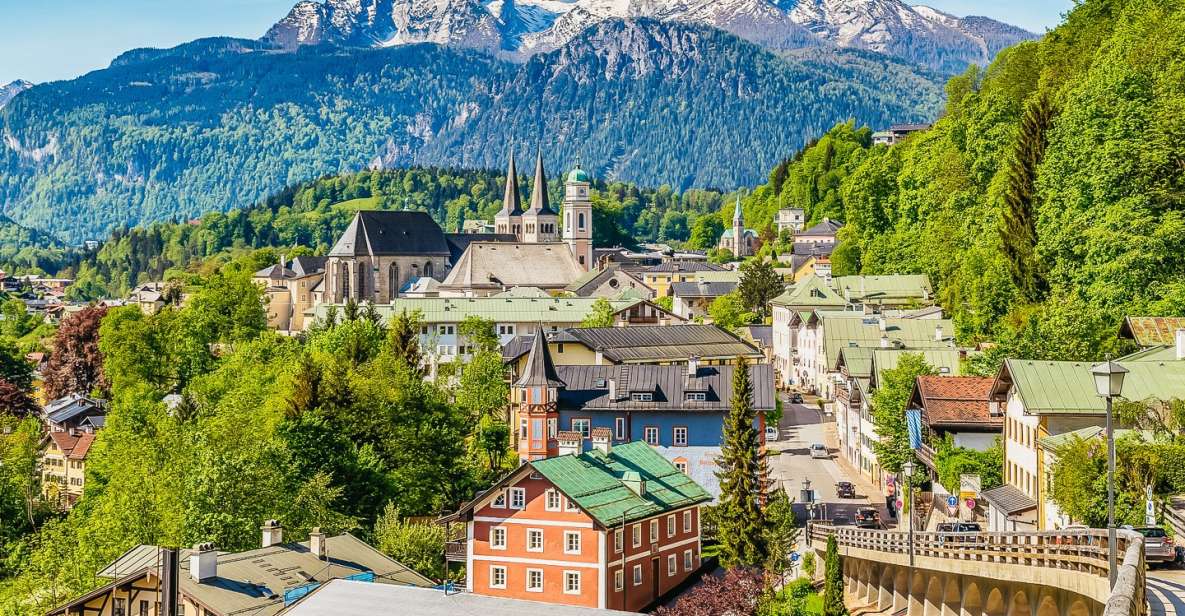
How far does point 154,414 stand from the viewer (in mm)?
94125

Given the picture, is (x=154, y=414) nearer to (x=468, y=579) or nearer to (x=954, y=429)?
(x=468, y=579)

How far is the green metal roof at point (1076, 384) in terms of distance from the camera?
156 feet

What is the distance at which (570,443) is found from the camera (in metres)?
65.6

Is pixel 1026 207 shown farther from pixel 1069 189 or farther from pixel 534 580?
pixel 534 580

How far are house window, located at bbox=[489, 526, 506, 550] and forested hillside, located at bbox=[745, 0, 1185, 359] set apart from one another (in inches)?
888

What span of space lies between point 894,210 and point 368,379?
60483 millimetres

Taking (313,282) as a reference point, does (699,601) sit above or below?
below

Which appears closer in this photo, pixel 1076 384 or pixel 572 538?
pixel 1076 384

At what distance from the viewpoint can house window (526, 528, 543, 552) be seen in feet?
173

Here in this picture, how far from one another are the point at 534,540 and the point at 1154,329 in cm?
2375

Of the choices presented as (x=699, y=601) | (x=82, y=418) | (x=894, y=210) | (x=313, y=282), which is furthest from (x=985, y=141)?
(x=313, y=282)

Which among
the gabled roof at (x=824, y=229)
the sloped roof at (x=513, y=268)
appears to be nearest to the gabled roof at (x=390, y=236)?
the sloped roof at (x=513, y=268)

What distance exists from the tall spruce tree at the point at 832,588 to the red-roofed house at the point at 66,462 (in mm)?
77648

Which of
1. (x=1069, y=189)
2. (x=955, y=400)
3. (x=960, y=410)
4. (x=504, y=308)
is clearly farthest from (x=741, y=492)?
(x=504, y=308)
